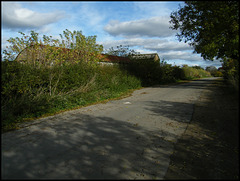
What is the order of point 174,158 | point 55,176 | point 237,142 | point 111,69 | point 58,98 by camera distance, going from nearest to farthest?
point 55,176 < point 174,158 < point 237,142 < point 58,98 < point 111,69

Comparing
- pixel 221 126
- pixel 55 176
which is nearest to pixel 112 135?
pixel 55 176

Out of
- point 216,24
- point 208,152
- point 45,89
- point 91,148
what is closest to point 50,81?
point 45,89

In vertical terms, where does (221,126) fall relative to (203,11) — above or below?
below

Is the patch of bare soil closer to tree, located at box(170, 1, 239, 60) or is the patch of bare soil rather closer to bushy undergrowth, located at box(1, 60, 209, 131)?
bushy undergrowth, located at box(1, 60, 209, 131)

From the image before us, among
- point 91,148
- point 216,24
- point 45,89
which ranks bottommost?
point 91,148

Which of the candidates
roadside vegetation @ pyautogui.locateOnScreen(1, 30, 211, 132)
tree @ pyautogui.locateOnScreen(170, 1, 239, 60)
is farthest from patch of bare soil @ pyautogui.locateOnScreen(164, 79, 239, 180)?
tree @ pyautogui.locateOnScreen(170, 1, 239, 60)

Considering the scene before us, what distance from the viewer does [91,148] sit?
370 cm

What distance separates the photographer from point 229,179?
269 cm

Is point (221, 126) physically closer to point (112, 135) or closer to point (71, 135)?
point (112, 135)

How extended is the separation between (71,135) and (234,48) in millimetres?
14814

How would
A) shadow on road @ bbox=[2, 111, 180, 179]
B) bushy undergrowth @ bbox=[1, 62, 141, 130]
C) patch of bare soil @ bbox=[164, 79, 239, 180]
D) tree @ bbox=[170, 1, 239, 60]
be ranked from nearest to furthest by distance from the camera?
shadow on road @ bbox=[2, 111, 180, 179] < patch of bare soil @ bbox=[164, 79, 239, 180] < bushy undergrowth @ bbox=[1, 62, 141, 130] < tree @ bbox=[170, 1, 239, 60]

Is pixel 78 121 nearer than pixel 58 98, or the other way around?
pixel 78 121

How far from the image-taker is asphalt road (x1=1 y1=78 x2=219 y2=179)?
274 cm

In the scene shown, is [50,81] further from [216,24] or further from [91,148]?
[216,24]
